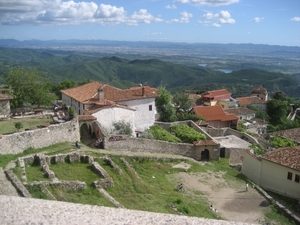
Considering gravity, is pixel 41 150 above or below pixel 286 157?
above

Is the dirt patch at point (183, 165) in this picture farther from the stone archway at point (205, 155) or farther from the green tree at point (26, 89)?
the green tree at point (26, 89)

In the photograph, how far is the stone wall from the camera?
21.4m

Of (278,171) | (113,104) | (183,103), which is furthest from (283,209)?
(183,103)

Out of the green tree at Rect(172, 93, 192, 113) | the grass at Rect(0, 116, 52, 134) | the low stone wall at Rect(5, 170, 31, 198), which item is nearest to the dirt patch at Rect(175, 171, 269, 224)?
the low stone wall at Rect(5, 170, 31, 198)

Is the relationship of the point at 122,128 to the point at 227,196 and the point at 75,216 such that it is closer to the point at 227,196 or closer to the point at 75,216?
the point at 227,196

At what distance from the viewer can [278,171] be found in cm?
2492

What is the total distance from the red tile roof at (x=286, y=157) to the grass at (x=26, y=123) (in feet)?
61.0

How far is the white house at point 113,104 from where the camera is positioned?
101 ft

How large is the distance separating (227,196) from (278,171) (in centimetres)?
518

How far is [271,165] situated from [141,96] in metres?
17.0

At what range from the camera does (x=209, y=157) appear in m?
31.1

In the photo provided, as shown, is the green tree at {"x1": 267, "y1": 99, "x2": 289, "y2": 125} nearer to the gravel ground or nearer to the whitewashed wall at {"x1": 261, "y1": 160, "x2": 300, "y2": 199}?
the whitewashed wall at {"x1": 261, "y1": 160, "x2": 300, "y2": 199}

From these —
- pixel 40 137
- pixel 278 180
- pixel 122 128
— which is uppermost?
pixel 40 137

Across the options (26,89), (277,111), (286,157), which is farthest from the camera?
(277,111)
